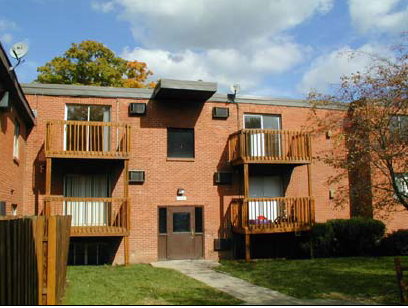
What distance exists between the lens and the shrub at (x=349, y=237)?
16688mm

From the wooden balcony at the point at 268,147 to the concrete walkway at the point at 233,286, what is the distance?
416cm

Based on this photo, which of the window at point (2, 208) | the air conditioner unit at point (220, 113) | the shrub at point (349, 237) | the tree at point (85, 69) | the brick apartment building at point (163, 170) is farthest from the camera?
the tree at point (85, 69)

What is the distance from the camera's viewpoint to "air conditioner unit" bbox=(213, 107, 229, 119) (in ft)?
Answer: 58.3

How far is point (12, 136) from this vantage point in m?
13.2

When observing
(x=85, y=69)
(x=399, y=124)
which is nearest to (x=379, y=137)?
(x=399, y=124)

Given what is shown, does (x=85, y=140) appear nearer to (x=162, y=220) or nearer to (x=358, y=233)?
(x=162, y=220)

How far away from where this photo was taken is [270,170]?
1839 cm

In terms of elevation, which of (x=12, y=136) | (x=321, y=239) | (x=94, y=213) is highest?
(x=12, y=136)

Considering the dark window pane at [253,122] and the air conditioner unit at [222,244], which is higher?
the dark window pane at [253,122]

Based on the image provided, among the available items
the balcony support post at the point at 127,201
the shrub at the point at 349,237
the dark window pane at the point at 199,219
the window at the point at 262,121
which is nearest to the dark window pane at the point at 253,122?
the window at the point at 262,121

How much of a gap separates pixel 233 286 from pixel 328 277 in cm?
267

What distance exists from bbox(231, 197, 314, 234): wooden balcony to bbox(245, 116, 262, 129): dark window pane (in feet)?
10.6

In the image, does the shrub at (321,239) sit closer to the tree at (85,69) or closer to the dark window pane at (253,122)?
the dark window pane at (253,122)

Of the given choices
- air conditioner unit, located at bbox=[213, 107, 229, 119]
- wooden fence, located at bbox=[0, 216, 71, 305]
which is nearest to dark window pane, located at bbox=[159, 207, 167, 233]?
air conditioner unit, located at bbox=[213, 107, 229, 119]
